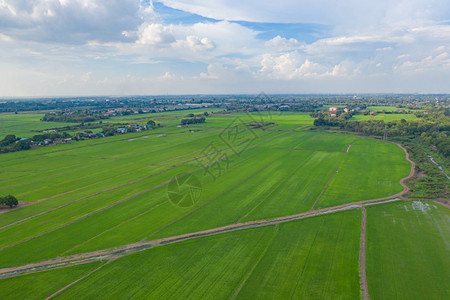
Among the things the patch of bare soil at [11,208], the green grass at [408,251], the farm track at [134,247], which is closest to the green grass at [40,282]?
the farm track at [134,247]

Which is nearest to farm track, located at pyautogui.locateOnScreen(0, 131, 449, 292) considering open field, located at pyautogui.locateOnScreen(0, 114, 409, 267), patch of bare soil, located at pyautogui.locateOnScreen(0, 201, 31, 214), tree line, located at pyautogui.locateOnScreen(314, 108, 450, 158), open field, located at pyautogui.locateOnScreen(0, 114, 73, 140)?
open field, located at pyautogui.locateOnScreen(0, 114, 409, 267)

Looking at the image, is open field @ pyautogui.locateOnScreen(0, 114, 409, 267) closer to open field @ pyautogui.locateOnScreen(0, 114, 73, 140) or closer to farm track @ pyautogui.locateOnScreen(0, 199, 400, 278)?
farm track @ pyautogui.locateOnScreen(0, 199, 400, 278)

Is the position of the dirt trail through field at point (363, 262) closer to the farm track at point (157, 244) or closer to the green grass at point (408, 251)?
the farm track at point (157, 244)

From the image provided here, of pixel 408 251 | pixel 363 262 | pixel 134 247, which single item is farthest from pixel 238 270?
pixel 408 251

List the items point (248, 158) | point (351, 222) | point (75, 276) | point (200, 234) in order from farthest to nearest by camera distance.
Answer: point (248, 158) < point (351, 222) < point (200, 234) < point (75, 276)

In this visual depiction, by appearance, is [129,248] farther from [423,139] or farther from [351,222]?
[423,139]

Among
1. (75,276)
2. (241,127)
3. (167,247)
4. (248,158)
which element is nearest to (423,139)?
(248,158)

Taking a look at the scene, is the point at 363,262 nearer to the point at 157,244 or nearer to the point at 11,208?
the point at 157,244
